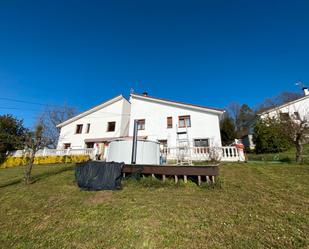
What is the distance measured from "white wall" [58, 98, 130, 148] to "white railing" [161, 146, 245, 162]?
7.67 m

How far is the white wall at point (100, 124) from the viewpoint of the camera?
1895cm

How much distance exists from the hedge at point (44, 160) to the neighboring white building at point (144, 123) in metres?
1.98

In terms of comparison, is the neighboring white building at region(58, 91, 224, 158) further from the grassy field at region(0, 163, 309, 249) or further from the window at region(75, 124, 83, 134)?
the grassy field at region(0, 163, 309, 249)

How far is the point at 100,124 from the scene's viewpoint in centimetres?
1955

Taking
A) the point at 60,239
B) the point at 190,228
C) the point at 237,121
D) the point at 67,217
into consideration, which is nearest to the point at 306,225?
the point at 190,228

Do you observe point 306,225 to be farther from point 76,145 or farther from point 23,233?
point 76,145

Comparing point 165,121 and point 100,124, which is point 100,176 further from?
point 100,124

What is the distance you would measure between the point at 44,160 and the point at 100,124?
22.7 ft

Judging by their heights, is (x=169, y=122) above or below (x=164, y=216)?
above

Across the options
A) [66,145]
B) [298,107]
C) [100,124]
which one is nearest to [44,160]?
[66,145]

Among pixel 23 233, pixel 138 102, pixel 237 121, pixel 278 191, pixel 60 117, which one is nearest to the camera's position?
pixel 23 233

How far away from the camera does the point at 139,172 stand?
7.02 meters

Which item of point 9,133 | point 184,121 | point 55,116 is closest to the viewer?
point 184,121

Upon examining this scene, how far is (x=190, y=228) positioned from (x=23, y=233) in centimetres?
383
